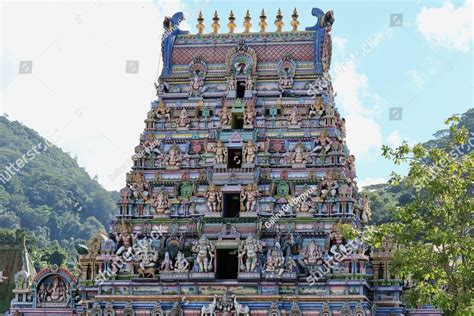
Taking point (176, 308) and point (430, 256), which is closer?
point (430, 256)

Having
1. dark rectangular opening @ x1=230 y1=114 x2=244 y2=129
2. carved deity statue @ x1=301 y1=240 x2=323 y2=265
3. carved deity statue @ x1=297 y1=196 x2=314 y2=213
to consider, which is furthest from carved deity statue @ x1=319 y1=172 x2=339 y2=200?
dark rectangular opening @ x1=230 y1=114 x2=244 y2=129

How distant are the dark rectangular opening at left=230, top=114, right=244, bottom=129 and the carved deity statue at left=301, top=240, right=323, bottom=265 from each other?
24.5 ft

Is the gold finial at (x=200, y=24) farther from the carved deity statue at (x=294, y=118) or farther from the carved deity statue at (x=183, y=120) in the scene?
the carved deity statue at (x=294, y=118)

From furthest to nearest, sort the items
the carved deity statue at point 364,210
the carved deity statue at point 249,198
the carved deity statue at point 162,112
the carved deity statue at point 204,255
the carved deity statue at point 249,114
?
the carved deity statue at point 162,112
the carved deity statue at point 364,210
the carved deity statue at point 249,114
the carved deity statue at point 249,198
the carved deity statue at point 204,255

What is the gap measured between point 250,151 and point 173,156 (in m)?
3.78

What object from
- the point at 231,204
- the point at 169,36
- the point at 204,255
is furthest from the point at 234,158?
the point at 169,36

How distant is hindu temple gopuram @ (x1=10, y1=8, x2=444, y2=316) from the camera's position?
40219 millimetres

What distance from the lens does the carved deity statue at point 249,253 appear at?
4031 centimetres

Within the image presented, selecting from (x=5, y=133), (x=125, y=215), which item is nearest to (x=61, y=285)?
(x=125, y=215)

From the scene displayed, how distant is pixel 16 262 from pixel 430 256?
91.8 feet

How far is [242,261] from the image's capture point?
4053cm

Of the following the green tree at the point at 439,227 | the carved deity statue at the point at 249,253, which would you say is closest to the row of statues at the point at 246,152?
the carved deity statue at the point at 249,253

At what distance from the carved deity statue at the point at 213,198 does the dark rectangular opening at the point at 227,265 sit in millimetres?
2064

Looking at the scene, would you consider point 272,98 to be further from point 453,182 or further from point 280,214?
point 453,182
